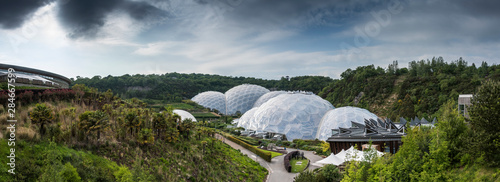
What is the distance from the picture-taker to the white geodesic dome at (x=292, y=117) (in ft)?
124

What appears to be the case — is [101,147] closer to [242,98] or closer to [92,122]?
[92,122]

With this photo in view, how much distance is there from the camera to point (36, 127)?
33.6ft

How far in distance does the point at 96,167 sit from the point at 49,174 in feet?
8.92

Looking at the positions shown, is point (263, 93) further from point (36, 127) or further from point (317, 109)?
point (36, 127)

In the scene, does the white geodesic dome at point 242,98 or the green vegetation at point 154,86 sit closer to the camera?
the white geodesic dome at point 242,98

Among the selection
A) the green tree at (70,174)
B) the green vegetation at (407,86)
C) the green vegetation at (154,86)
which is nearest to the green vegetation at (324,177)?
the green tree at (70,174)

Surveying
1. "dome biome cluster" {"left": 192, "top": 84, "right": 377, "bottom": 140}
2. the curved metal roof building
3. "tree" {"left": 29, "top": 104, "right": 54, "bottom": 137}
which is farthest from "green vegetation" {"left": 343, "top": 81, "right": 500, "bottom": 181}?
"dome biome cluster" {"left": 192, "top": 84, "right": 377, "bottom": 140}

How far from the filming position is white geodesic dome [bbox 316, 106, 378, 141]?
34375 mm

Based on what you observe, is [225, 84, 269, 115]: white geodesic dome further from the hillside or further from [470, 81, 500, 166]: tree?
[470, 81, 500, 166]: tree

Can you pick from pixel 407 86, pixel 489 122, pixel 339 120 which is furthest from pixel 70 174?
→ pixel 407 86

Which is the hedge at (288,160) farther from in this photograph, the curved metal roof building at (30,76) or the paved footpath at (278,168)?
the curved metal roof building at (30,76)

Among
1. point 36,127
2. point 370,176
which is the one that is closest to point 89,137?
point 36,127

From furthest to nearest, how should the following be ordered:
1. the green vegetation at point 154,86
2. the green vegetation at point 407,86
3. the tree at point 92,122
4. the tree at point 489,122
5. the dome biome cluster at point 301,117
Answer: the green vegetation at point 154,86
the green vegetation at point 407,86
the dome biome cluster at point 301,117
the tree at point 92,122
the tree at point 489,122

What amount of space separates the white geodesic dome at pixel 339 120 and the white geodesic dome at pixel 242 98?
34.3 metres
